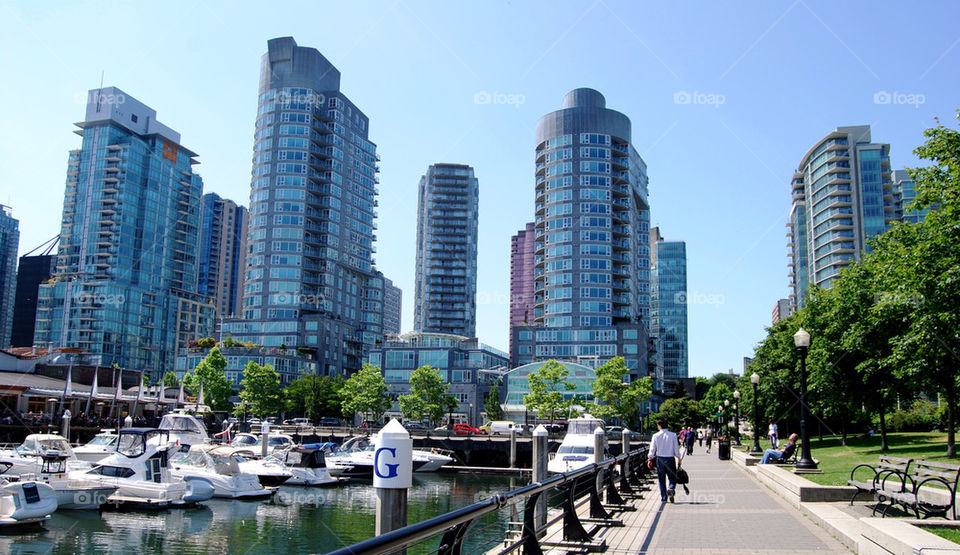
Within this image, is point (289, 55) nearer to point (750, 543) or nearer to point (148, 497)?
point (148, 497)

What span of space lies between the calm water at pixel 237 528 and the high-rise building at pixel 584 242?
262 ft

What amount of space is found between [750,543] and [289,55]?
143035 mm

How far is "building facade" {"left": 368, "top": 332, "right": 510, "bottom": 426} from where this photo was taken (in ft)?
382

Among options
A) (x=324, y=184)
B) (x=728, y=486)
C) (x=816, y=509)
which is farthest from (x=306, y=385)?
(x=816, y=509)

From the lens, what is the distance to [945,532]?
10.4 m

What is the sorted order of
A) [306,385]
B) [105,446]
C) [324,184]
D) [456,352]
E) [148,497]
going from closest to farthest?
[148,497]
[105,446]
[306,385]
[456,352]
[324,184]

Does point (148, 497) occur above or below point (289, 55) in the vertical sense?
below

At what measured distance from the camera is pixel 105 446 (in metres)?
44.1

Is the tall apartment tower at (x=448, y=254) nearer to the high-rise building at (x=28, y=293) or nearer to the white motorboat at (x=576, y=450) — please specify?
the high-rise building at (x=28, y=293)

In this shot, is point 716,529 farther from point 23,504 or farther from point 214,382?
point 214,382

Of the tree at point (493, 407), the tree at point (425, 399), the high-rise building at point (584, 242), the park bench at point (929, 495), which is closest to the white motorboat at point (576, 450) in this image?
the park bench at point (929, 495)

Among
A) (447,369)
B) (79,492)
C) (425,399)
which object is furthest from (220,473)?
(447,369)

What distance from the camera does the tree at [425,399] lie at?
92.8m

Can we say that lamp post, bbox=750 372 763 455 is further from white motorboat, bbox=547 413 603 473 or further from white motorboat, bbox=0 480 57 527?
white motorboat, bbox=0 480 57 527
